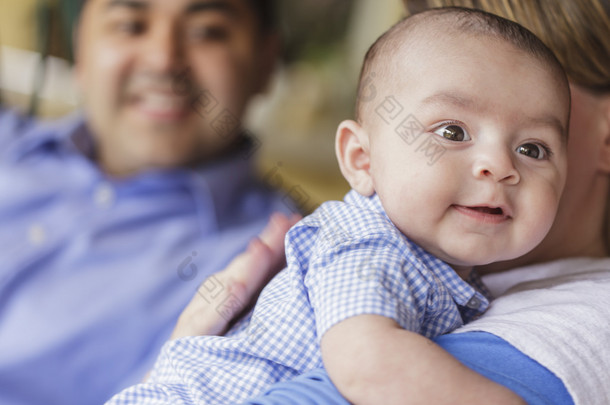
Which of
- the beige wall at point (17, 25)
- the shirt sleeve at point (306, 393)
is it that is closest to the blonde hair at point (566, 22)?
the shirt sleeve at point (306, 393)

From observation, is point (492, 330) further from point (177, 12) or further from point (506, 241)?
point (177, 12)

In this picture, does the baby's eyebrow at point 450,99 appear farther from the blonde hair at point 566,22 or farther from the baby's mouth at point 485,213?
the blonde hair at point 566,22

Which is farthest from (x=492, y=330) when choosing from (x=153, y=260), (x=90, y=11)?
(x=90, y=11)

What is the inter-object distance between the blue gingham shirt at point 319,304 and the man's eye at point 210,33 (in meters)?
1.00

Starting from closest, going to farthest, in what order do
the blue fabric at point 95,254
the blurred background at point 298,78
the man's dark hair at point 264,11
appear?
1. the blue fabric at point 95,254
2. the man's dark hair at point 264,11
3. the blurred background at point 298,78

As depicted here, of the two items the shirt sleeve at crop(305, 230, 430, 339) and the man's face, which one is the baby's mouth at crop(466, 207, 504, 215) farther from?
the man's face

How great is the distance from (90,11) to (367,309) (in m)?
1.45

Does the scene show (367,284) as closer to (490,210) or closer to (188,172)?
(490,210)

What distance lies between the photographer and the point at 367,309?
554 mm

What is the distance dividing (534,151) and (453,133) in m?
0.10

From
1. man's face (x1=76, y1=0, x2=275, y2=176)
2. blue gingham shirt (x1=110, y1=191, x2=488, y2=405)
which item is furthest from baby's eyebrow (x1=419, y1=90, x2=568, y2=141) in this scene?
man's face (x1=76, y1=0, x2=275, y2=176)

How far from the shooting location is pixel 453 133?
632 millimetres

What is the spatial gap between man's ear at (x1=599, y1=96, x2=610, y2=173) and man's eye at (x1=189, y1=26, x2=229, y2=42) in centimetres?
104

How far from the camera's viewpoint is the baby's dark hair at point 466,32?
66cm
